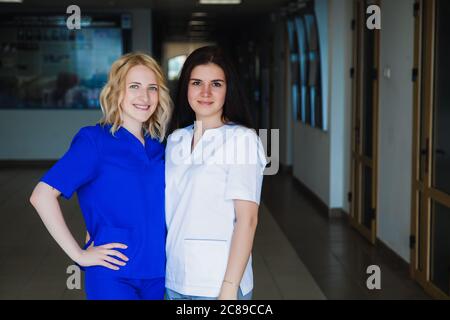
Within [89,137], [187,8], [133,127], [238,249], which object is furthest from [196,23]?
[238,249]

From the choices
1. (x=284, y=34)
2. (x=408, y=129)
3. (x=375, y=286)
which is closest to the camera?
(x=375, y=286)

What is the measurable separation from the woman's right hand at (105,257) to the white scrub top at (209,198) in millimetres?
171

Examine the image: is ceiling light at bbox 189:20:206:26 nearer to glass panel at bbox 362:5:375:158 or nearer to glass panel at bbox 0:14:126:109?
glass panel at bbox 0:14:126:109

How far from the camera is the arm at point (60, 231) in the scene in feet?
7.47

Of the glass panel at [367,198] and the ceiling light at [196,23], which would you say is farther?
the ceiling light at [196,23]

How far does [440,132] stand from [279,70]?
7.46 metres

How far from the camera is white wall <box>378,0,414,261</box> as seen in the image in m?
5.57

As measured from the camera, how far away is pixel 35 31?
12.0 metres

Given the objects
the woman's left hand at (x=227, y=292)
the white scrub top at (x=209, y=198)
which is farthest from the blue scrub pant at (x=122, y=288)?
the woman's left hand at (x=227, y=292)

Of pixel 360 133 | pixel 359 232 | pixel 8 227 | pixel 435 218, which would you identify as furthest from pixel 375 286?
pixel 8 227

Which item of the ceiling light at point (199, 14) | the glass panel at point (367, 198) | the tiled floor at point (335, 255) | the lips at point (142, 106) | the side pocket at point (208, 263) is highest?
the ceiling light at point (199, 14)

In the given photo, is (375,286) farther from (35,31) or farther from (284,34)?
(35,31)

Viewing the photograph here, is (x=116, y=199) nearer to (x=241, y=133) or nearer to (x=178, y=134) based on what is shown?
(x=178, y=134)

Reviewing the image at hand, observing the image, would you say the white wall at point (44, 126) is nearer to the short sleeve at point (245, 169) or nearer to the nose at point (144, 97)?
the nose at point (144, 97)
